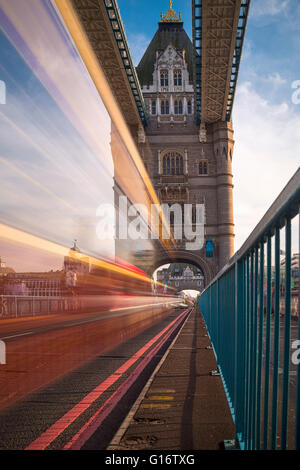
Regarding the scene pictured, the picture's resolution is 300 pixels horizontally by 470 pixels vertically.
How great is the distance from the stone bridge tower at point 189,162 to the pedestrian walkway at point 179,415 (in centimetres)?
3540

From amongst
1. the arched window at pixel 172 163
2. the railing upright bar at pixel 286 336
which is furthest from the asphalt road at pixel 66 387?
the arched window at pixel 172 163

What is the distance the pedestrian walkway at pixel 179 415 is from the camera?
9.17 ft

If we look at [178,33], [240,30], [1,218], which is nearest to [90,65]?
[240,30]

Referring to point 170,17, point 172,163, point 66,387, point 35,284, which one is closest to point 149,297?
point 35,284

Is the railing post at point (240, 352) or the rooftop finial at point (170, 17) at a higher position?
the rooftop finial at point (170, 17)

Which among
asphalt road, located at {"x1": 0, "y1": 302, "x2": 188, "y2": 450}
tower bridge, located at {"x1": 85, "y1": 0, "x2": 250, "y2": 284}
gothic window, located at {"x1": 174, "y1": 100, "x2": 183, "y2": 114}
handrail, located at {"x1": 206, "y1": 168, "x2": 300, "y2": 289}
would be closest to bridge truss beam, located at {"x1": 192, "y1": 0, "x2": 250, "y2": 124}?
tower bridge, located at {"x1": 85, "y1": 0, "x2": 250, "y2": 284}

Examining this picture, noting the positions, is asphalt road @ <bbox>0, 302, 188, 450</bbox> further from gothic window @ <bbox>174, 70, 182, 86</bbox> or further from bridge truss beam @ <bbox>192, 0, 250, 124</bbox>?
gothic window @ <bbox>174, 70, 182, 86</bbox>

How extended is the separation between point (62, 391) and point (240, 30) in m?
32.4

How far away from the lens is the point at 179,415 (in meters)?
3.44

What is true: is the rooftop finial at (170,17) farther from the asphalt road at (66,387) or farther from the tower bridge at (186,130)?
the asphalt road at (66,387)

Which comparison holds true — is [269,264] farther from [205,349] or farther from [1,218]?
[1,218]

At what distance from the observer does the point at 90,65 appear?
119 ft

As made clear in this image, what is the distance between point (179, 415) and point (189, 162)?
3995cm

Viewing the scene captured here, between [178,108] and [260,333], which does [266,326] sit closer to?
[260,333]
